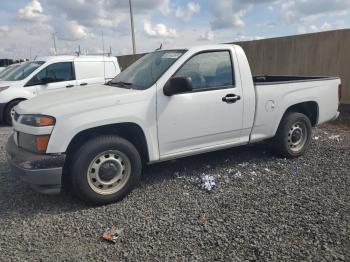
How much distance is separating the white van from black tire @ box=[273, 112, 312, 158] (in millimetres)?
5835

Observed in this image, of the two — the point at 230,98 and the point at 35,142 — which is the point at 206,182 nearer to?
the point at 230,98

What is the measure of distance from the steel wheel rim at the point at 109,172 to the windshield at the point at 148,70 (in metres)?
0.90

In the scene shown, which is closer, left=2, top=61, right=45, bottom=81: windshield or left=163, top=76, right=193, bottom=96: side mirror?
left=163, top=76, right=193, bottom=96: side mirror

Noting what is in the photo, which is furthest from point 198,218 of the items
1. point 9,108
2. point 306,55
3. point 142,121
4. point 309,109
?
point 306,55

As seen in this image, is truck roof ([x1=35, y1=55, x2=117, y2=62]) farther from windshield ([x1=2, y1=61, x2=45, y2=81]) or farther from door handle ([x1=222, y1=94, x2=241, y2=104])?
door handle ([x1=222, y1=94, x2=241, y2=104])

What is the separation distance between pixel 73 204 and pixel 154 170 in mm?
1432

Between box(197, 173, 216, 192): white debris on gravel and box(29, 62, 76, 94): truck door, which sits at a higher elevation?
box(29, 62, 76, 94): truck door

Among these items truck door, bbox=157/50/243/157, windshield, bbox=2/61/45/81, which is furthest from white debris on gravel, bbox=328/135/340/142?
windshield, bbox=2/61/45/81

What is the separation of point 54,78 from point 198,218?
7.37m

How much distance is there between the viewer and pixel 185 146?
15.0 ft

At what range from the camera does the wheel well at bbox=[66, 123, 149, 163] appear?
400cm

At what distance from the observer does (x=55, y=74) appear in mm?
9789

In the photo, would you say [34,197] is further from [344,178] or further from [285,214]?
[344,178]

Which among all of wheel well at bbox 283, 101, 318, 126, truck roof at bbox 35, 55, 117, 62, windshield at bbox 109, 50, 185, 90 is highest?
truck roof at bbox 35, 55, 117, 62
